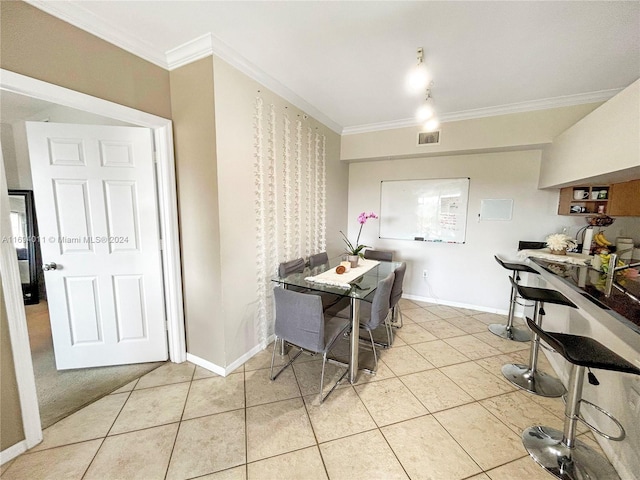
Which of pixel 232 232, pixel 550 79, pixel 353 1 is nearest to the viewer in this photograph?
pixel 353 1

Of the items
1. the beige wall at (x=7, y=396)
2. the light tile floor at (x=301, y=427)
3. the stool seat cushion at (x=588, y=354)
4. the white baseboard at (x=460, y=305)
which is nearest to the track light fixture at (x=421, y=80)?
the stool seat cushion at (x=588, y=354)

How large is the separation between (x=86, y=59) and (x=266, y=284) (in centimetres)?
208

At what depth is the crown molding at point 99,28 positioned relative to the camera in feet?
4.75

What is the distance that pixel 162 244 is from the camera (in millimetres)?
2184

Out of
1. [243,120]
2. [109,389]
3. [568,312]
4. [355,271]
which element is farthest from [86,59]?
[568,312]

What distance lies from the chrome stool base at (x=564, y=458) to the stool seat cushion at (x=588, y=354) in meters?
0.62

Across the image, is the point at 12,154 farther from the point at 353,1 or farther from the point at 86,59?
the point at 353,1

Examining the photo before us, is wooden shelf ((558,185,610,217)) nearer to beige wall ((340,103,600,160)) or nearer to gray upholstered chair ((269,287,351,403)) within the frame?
beige wall ((340,103,600,160))

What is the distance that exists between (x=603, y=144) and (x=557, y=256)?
1.24 meters

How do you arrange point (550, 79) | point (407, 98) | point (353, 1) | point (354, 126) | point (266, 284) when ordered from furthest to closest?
1. point (354, 126)
2. point (407, 98)
3. point (266, 284)
4. point (550, 79)
5. point (353, 1)

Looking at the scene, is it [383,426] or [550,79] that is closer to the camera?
[383,426]

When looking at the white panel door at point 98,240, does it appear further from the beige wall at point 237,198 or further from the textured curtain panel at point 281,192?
the textured curtain panel at point 281,192

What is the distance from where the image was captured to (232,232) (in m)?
2.11

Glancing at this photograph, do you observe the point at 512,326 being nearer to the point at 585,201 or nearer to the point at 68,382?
the point at 585,201
